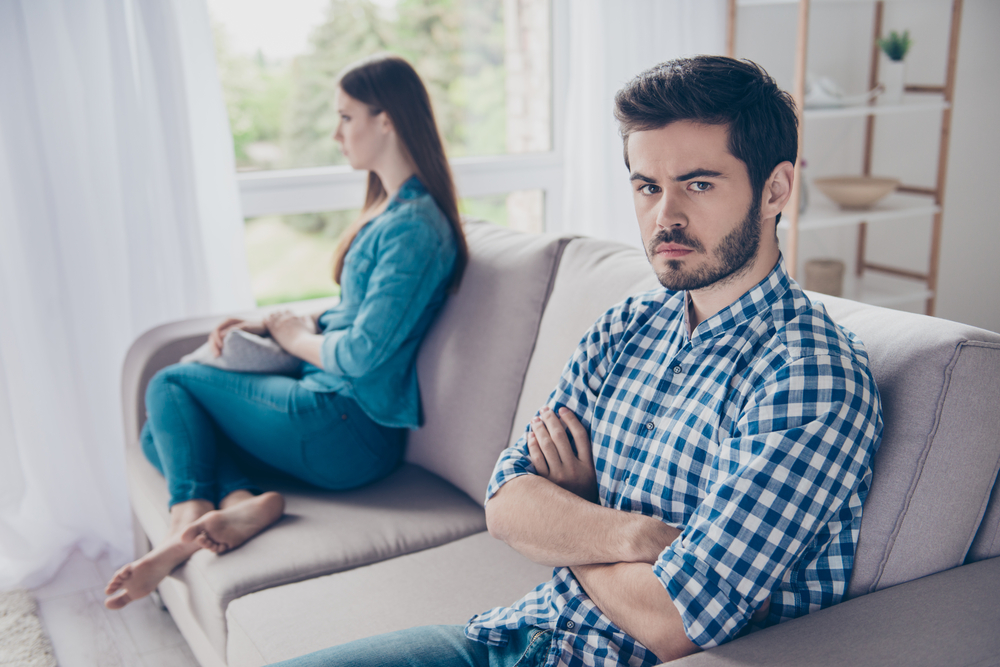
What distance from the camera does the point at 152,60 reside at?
2.23 metres

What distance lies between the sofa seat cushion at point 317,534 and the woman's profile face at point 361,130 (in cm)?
74

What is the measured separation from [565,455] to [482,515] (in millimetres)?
568

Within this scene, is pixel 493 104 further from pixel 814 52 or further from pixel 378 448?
pixel 378 448

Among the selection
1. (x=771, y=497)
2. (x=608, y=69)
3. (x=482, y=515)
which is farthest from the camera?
(x=608, y=69)

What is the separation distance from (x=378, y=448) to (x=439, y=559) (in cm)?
39

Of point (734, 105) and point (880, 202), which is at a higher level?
point (734, 105)

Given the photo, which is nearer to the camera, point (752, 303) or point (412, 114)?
point (752, 303)

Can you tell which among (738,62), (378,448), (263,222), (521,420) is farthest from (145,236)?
(263,222)

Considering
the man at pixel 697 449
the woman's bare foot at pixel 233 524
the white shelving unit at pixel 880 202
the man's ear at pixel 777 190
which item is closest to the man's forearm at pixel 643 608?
the man at pixel 697 449

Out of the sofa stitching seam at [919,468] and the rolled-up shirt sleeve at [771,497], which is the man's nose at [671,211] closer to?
the rolled-up shirt sleeve at [771,497]

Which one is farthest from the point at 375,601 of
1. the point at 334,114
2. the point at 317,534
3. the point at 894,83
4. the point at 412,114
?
the point at 334,114

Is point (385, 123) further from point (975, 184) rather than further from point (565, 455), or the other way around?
point (975, 184)

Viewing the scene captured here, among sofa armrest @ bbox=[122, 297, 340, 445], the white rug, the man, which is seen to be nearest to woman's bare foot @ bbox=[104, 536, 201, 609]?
the white rug

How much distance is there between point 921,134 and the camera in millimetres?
3326
